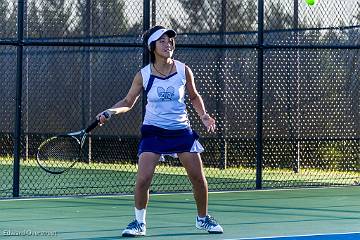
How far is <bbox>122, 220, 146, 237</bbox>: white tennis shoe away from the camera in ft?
28.1

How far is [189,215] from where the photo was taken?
10180mm

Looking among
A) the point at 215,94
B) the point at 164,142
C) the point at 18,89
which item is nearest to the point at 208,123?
the point at 164,142

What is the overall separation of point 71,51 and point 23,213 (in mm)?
7202

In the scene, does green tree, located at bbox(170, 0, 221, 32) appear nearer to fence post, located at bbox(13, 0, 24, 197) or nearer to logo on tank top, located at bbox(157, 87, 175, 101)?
fence post, located at bbox(13, 0, 24, 197)

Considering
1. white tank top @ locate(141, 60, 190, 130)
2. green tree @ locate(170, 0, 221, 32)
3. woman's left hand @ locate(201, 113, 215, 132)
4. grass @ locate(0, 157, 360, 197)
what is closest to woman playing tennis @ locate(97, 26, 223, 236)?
white tank top @ locate(141, 60, 190, 130)

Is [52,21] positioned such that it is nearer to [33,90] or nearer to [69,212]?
[33,90]

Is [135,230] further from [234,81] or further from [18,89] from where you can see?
[234,81]

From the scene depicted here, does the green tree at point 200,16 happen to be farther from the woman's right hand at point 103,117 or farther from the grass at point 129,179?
the woman's right hand at point 103,117

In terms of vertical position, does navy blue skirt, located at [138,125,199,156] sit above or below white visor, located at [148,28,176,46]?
below

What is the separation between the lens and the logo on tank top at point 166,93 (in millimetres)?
8703

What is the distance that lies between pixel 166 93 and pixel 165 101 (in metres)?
0.06

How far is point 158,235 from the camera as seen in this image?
343 inches

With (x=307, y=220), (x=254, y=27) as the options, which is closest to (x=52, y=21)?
(x=254, y=27)

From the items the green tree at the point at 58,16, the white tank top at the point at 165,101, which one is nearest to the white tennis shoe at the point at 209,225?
the white tank top at the point at 165,101
